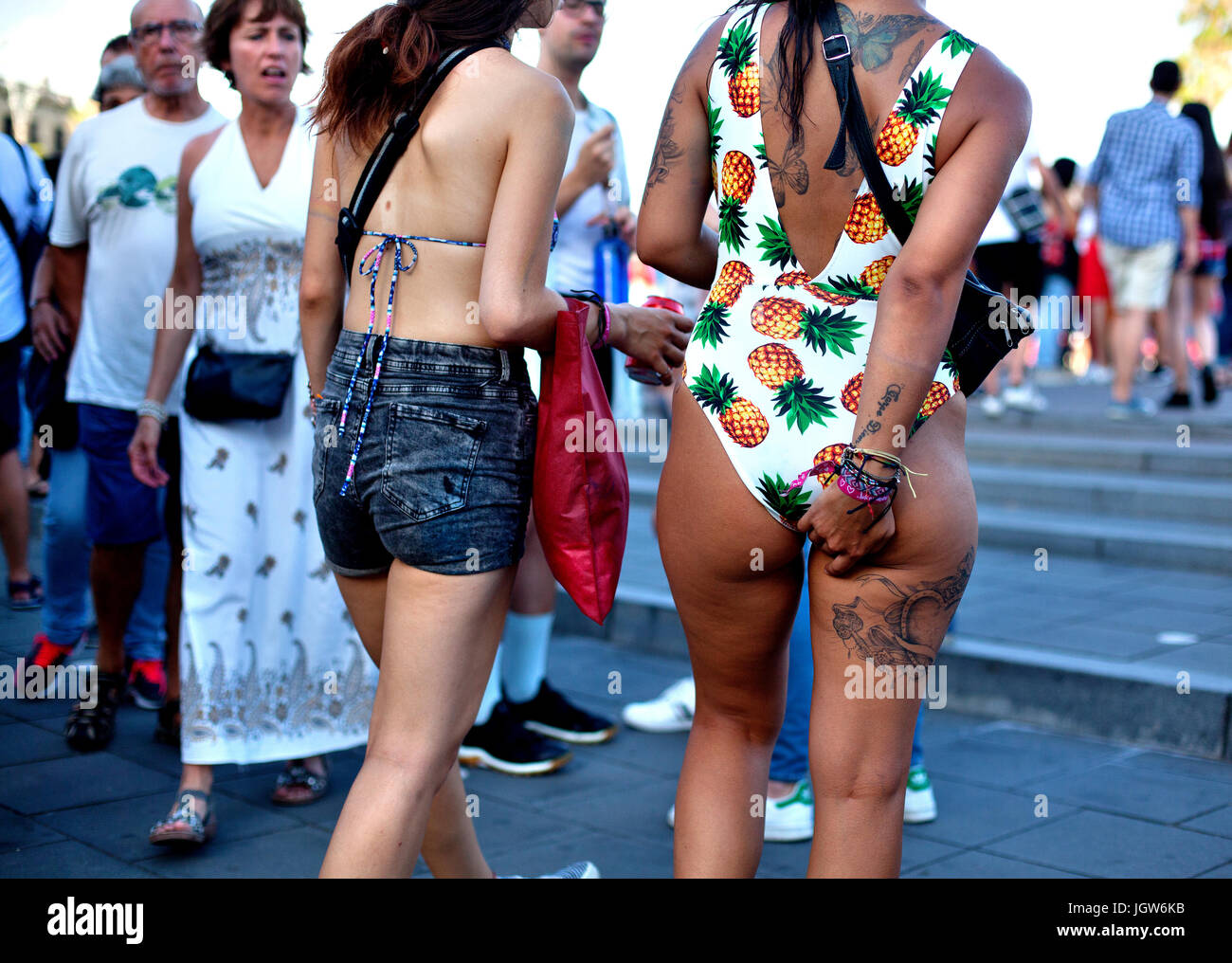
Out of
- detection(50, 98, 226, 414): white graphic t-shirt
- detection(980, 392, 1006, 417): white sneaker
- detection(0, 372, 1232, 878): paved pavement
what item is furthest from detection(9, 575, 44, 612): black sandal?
detection(980, 392, 1006, 417): white sneaker

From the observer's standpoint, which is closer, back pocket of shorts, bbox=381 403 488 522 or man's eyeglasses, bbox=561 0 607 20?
back pocket of shorts, bbox=381 403 488 522

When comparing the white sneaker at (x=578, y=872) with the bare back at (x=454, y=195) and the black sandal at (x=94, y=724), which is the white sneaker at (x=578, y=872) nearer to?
the bare back at (x=454, y=195)

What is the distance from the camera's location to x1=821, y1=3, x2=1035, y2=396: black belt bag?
1986 millimetres

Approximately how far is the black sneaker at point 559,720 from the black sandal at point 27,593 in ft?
9.82

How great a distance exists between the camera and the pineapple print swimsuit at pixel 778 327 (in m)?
2.08

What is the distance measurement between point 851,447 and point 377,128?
3.22 ft

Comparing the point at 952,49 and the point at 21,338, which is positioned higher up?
the point at 952,49

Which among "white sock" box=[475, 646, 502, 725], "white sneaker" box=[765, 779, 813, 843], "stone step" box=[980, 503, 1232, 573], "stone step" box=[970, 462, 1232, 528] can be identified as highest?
"stone step" box=[970, 462, 1232, 528]

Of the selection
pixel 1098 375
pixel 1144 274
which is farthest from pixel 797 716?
pixel 1098 375

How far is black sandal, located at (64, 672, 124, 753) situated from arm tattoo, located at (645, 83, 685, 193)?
2.93 meters

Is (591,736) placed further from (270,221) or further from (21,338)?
(21,338)

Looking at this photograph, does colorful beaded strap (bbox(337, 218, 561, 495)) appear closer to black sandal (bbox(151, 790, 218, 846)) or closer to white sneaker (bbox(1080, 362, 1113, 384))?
black sandal (bbox(151, 790, 218, 846))

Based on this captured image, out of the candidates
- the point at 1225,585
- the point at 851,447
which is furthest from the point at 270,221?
the point at 1225,585
